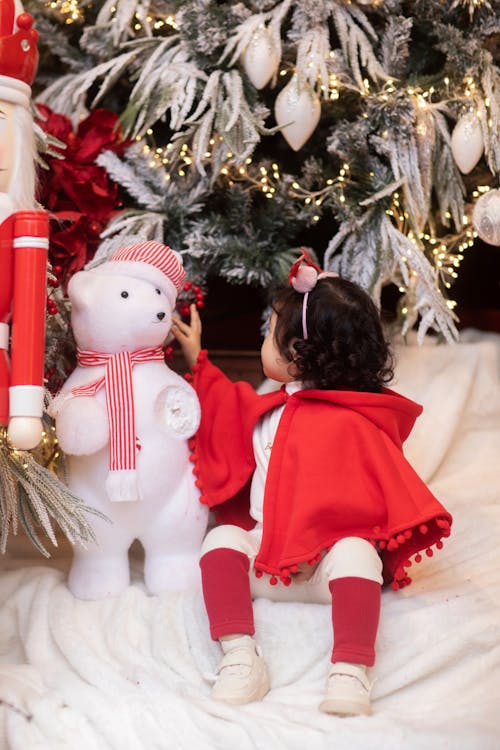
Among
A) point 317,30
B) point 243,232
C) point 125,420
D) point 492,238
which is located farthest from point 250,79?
point 125,420

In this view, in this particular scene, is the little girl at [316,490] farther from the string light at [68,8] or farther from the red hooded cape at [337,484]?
the string light at [68,8]

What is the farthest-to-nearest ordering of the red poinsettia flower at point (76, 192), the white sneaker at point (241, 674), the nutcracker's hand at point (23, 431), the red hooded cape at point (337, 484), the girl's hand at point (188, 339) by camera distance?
the red poinsettia flower at point (76, 192) → the girl's hand at point (188, 339) → the red hooded cape at point (337, 484) → the white sneaker at point (241, 674) → the nutcracker's hand at point (23, 431)

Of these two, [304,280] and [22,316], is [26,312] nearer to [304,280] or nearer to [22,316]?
[22,316]

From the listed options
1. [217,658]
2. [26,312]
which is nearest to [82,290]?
[26,312]

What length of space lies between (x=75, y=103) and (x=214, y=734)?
1.18 metres

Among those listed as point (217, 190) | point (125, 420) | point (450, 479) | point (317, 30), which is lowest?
point (450, 479)

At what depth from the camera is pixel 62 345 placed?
142 centimetres

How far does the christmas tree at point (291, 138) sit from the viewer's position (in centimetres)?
152

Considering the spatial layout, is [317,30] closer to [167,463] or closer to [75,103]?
[75,103]

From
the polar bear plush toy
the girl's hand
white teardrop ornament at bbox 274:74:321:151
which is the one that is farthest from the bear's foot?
white teardrop ornament at bbox 274:74:321:151

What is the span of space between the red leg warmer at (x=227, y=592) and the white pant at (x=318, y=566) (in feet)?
0.05

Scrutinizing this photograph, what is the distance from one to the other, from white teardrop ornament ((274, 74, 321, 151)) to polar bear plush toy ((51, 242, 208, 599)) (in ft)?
1.09

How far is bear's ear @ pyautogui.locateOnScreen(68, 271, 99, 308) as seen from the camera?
1286mm

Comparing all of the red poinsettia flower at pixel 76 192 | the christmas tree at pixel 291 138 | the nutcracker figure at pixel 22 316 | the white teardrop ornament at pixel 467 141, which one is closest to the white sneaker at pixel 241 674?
the nutcracker figure at pixel 22 316
